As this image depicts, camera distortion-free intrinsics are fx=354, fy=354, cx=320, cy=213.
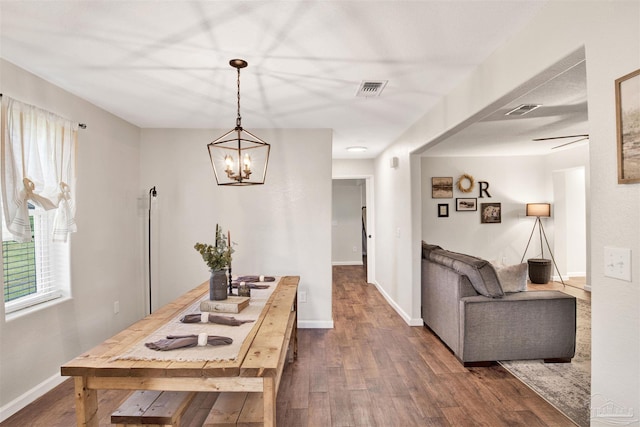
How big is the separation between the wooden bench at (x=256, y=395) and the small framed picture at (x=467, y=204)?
507cm

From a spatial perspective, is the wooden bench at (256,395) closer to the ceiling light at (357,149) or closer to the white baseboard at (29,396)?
the white baseboard at (29,396)

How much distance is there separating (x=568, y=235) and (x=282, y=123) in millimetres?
6042

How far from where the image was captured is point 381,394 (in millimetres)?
2686

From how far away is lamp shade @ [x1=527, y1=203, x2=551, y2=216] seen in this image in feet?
20.8

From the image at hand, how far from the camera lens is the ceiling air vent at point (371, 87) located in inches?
111

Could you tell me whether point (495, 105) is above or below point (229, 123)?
below

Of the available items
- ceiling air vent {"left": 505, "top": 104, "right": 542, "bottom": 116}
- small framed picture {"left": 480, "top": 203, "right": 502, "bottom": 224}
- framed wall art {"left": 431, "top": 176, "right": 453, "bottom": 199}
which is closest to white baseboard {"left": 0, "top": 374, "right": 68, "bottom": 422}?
ceiling air vent {"left": 505, "top": 104, "right": 542, "bottom": 116}

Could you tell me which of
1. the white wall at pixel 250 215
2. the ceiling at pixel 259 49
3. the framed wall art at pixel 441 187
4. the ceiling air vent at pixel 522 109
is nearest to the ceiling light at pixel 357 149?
the white wall at pixel 250 215

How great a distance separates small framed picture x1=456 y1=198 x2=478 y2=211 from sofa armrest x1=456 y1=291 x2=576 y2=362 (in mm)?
3481

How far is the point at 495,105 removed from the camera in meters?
2.39

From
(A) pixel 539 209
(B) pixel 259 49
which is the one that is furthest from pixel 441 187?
(B) pixel 259 49

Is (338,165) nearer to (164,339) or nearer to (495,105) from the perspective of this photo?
(495,105)

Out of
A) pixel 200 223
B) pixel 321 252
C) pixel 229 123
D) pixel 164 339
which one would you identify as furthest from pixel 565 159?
pixel 164 339

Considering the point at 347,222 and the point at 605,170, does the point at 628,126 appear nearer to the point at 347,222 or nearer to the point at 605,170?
the point at 605,170
